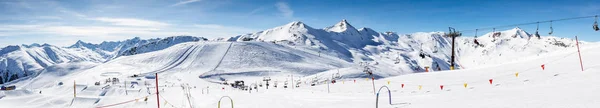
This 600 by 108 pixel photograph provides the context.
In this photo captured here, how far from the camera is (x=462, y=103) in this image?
1374cm

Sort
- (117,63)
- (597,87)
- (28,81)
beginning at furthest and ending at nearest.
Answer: (117,63) → (28,81) → (597,87)

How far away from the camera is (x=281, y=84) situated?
86.7 meters

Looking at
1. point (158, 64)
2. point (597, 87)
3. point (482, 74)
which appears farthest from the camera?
point (158, 64)

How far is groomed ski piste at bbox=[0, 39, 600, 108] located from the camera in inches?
612

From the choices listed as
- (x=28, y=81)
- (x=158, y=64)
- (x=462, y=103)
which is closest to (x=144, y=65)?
(x=158, y=64)

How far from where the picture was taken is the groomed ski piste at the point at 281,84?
15547mm

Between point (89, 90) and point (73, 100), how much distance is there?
1037 centimetres

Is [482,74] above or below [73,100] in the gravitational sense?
above

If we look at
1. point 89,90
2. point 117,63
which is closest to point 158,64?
point 117,63

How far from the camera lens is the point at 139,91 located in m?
56.3

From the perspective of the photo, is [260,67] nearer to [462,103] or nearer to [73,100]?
[73,100]

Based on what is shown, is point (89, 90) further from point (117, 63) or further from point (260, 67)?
point (117, 63)

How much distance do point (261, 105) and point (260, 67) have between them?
12209cm

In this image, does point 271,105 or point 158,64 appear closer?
point 271,105
